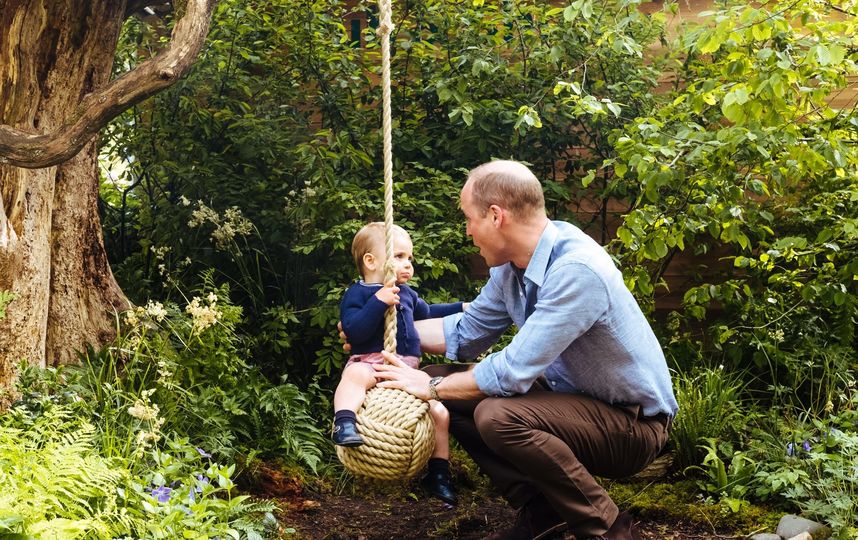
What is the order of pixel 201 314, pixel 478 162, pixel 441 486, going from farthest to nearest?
pixel 478 162 → pixel 201 314 → pixel 441 486

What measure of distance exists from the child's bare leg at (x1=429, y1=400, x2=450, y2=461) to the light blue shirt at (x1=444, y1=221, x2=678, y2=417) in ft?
0.95

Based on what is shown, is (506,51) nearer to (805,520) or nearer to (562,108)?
(562,108)

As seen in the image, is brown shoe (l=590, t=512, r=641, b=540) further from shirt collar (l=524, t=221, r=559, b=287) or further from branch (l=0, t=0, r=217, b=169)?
branch (l=0, t=0, r=217, b=169)

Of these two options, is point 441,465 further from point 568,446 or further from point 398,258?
point 398,258

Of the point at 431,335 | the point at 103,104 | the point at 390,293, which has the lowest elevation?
the point at 431,335

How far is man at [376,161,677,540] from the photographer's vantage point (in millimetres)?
3127

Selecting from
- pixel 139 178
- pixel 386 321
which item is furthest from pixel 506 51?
pixel 386 321

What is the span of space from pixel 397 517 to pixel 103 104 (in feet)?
7.62

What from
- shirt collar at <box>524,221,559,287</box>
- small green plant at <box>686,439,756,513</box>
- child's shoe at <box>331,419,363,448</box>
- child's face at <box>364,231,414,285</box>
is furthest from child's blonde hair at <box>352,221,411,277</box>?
small green plant at <box>686,439,756,513</box>

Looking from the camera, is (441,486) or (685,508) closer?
(441,486)

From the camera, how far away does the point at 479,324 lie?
12.5 feet

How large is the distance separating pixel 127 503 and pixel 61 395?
0.94m

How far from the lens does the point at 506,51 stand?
6.02 meters

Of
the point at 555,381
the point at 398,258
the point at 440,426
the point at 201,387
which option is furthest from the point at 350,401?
the point at 201,387
